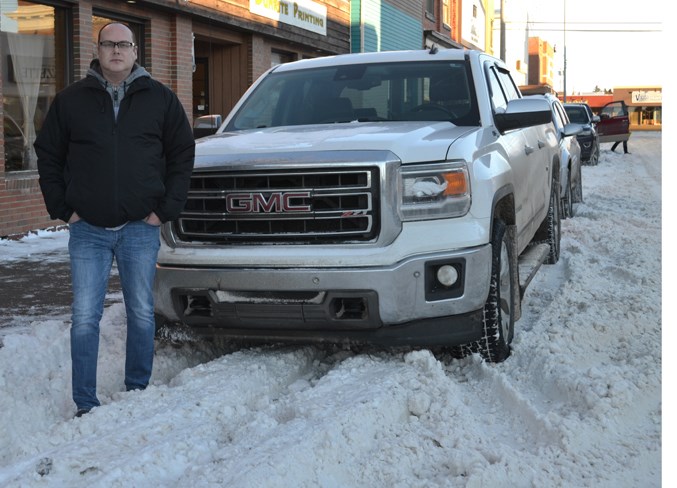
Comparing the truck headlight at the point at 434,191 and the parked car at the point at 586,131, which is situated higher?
the parked car at the point at 586,131

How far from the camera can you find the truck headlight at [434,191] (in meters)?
4.93

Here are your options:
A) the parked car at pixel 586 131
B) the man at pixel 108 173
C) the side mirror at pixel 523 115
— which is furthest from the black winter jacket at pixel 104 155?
the parked car at pixel 586 131

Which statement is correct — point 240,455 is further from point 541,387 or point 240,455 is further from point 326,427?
point 541,387

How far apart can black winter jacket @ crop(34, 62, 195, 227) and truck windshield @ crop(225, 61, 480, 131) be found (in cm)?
185

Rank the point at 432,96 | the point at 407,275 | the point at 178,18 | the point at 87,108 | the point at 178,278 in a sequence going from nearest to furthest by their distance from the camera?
the point at 87,108
the point at 407,275
the point at 178,278
the point at 432,96
the point at 178,18

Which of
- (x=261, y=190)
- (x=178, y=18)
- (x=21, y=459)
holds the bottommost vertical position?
(x=21, y=459)

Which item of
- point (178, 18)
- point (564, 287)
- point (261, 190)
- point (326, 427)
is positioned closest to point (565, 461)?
point (326, 427)

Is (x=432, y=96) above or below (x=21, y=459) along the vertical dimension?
above

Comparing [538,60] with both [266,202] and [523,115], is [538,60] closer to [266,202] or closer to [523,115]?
[523,115]

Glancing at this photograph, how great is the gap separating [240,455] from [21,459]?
937 millimetres

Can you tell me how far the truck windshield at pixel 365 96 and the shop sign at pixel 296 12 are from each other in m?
10.8

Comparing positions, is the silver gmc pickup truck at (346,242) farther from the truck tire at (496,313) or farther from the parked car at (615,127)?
A: the parked car at (615,127)

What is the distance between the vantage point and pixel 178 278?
5.20 metres

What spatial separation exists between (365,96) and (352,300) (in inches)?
76.1
